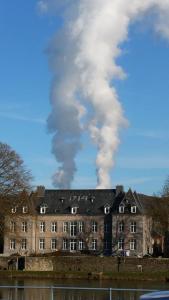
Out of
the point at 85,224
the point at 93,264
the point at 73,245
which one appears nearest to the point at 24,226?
the point at 73,245

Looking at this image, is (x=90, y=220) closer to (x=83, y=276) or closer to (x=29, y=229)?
(x=29, y=229)

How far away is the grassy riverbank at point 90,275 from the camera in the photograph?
82.2 metres

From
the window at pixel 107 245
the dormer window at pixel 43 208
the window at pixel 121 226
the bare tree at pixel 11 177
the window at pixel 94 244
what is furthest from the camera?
the dormer window at pixel 43 208

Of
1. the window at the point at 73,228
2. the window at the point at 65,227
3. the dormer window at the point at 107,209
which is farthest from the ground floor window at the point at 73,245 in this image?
the dormer window at the point at 107,209

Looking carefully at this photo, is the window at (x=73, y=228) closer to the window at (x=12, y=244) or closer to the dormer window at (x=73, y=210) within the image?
the dormer window at (x=73, y=210)

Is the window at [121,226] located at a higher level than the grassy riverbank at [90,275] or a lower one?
higher

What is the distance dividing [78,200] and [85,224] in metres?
4.56

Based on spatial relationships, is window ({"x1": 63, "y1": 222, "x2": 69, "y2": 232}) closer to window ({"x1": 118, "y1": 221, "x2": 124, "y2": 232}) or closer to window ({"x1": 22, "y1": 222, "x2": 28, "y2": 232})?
window ({"x1": 22, "y1": 222, "x2": 28, "y2": 232})

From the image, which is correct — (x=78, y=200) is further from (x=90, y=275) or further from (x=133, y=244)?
(x=90, y=275)

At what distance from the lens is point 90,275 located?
3327 inches

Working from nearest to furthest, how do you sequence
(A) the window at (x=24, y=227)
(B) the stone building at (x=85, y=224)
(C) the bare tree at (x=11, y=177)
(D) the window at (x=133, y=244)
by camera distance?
1. (C) the bare tree at (x=11, y=177)
2. (D) the window at (x=133, y=244)
3. (B) the stone building at (x=85, y=224)
4. (A) the window at (x=24, y=227)

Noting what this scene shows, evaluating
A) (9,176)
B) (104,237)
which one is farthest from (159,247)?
(9,176)

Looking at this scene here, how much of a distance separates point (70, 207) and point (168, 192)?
2203 centimetres

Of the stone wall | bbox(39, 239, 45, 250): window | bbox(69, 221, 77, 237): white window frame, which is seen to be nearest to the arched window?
bbox(39, 239, 45, 250): window
